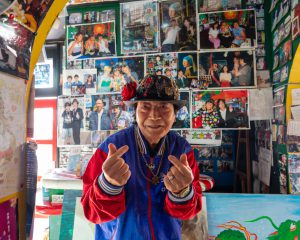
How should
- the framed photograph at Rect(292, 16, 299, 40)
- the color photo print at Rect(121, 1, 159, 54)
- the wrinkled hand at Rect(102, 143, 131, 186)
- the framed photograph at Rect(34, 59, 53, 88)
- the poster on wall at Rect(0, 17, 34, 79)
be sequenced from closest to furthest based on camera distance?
the poster on wall at Rect(0, 17, 34, 79) < the wrinkled hand at Rect(102, 143, 131, 186) < the framed photograph at Rect(292, 16, 299, 40) < the color photo print at Rect(121, 1, 159, 54) < the framed photograph at Rect(34, 59, 53, 88)

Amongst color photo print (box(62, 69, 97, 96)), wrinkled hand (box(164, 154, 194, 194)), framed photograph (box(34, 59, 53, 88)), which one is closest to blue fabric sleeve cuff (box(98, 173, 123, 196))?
wrinkled hand (box(164, 154, 194, 194))

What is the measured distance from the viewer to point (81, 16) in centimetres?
187

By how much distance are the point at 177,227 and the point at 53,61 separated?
2.38 m

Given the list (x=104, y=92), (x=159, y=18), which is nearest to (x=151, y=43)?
(x=159, y=18)

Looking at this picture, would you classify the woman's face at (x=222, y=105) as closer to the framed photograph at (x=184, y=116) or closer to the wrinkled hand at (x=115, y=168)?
the framed photograph at (x=184, y=116)

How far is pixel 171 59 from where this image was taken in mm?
1731

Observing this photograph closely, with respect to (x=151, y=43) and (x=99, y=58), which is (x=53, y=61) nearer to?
(x=99, y=58)

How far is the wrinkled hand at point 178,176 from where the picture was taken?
727mm

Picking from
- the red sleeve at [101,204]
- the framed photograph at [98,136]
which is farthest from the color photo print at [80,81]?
the red sleeve at [101,204]

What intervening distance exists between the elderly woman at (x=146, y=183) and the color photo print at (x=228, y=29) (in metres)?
0.92

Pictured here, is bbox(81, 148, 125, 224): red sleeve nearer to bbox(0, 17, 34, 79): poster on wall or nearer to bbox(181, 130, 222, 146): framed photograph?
bbox(0, 17, 34, 79): poster on wall

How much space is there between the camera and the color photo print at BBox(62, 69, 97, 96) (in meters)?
1.83

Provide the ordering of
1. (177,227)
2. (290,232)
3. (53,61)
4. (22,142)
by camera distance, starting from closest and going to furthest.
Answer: (22,142), (177,227), (290,232), (53,61)

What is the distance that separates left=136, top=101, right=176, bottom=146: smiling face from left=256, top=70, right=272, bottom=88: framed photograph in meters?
1.01
